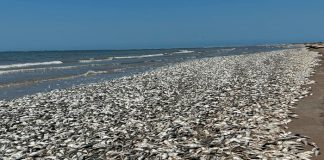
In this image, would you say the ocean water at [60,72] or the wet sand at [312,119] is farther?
the ocean water at [60,72]

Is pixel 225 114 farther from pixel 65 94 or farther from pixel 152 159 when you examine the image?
pixel 65 94

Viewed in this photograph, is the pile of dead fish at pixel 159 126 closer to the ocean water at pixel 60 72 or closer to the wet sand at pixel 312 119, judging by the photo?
the wet sand at pixel 312 119

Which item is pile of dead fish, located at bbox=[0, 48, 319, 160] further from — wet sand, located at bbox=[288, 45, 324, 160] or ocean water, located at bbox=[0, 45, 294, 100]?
ocean water, located at bbox=[0, 45, 294, 100]

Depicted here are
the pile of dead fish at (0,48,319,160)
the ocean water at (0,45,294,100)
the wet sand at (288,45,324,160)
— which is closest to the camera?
the pile of dead fish at (0,48,319,160)

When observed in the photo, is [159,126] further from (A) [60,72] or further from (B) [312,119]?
(A) [60,72]

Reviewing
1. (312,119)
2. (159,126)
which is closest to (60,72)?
(159,126)

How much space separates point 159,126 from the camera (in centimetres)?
1077

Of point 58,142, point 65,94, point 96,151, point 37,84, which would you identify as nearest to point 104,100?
point 65,94

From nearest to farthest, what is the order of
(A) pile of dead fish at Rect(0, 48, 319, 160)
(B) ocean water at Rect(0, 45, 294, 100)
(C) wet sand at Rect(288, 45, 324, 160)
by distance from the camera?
1. (A) pile of dead fish at Rect(0, 48, 319, 160)
2. (C) wet sand at Rect(288, 45, 324, 160)
3. (B) ocean water at Rect(0, 45, 294, 100)

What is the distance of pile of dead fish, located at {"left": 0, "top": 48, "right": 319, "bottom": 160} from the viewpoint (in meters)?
8.19

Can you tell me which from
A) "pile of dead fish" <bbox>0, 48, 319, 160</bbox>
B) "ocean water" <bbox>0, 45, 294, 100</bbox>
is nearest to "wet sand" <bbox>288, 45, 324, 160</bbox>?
"pile of dead fish" <bbox>0, 48, 319, 160</bbox>

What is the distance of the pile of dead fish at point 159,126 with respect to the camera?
8188mm

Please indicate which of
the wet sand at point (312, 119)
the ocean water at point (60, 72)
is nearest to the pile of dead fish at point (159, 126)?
the wet sand at point (312, 119)

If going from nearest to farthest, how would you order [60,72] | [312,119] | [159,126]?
[159,126]
[312,119]
[60,72]
